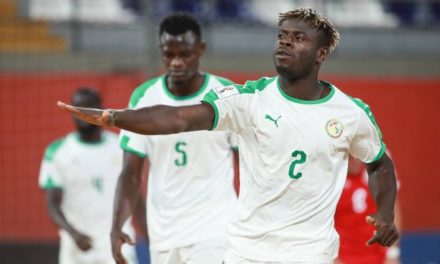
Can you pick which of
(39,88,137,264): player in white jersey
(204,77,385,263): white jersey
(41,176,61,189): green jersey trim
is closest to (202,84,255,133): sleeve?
(204,77,385,263): white jersey

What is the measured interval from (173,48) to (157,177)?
34.3 inches

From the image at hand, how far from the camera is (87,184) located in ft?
28.4

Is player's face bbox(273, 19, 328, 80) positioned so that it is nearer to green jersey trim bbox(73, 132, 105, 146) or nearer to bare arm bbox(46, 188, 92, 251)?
bare arm bbox(46, 188, 92, 251)

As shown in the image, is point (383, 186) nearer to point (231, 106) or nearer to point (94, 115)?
point (231, 106)

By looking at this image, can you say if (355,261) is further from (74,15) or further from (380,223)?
(74,15)

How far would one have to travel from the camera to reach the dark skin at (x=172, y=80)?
6055mm

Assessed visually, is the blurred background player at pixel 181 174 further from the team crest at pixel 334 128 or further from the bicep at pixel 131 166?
the team crest at pixel 334 128

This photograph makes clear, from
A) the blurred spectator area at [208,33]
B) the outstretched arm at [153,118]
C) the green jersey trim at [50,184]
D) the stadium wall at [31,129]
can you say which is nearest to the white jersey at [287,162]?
the outstretched arm at [153,118]

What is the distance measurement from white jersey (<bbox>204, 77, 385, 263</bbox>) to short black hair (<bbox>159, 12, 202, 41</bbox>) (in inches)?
58.2

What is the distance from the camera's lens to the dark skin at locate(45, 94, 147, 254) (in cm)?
738

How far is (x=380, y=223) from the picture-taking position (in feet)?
15.8

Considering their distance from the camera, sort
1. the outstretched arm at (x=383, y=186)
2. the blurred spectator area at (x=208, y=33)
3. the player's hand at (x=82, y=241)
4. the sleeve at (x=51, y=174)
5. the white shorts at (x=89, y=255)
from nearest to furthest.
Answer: the outstretched arm at (x=383, y=186)
the player's hand at (x=82, y=241)
the white shorts at (x=89, y=255)
the sleeve at (x=51, y=174)
the blurred spectator area at (x=208, y=33)

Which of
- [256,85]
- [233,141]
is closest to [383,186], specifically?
[256,85]

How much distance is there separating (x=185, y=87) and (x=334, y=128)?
1646 millimetres
